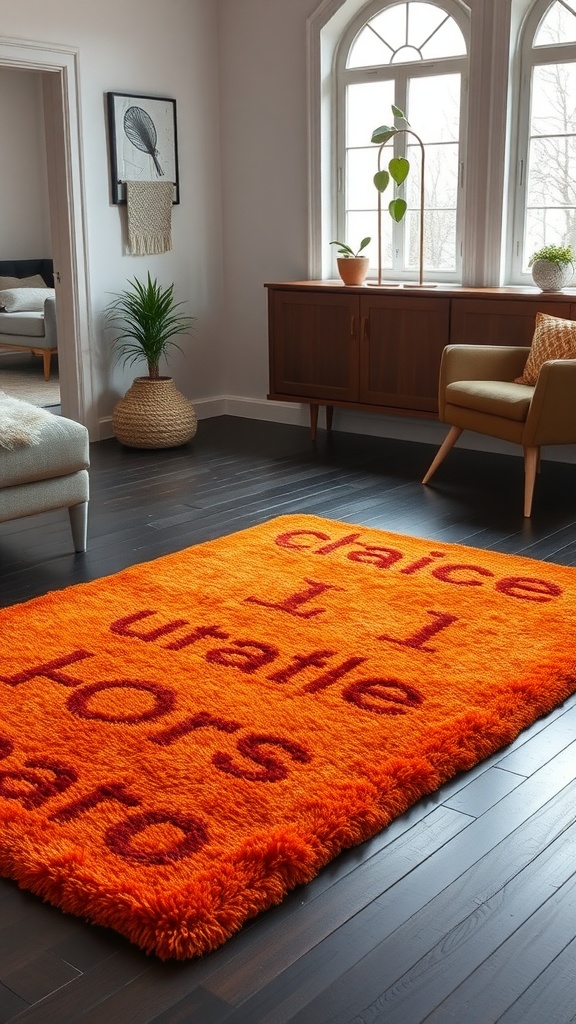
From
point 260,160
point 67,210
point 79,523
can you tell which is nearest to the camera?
point 79,523

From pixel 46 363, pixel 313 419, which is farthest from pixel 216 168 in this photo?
pixel 46 363

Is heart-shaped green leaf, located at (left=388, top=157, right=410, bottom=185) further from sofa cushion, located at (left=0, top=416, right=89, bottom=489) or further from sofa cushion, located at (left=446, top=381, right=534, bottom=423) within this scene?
sofa cushion, located at (left=0, top=416, right=89, bottom=489)

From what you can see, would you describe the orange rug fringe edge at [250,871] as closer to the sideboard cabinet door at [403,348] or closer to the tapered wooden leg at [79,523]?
the tapered wooden leg at [79,523]

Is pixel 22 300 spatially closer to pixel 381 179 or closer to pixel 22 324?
pixel 22 324

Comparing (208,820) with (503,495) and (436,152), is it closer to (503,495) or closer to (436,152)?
(503,495)

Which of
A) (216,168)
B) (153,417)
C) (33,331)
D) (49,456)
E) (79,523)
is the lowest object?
(79,523)

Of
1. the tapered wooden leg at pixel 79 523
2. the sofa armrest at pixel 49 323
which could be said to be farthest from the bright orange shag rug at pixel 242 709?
the sofa armrest at pixel 49 323

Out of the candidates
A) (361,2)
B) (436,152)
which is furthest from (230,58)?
(436,152)

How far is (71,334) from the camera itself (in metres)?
5.59

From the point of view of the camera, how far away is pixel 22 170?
969 centimetres

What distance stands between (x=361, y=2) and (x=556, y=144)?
1384 millimetres

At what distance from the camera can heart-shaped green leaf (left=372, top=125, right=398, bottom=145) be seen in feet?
17.0

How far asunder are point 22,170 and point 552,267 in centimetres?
657

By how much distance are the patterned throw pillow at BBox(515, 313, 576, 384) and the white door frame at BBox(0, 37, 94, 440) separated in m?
2.43
